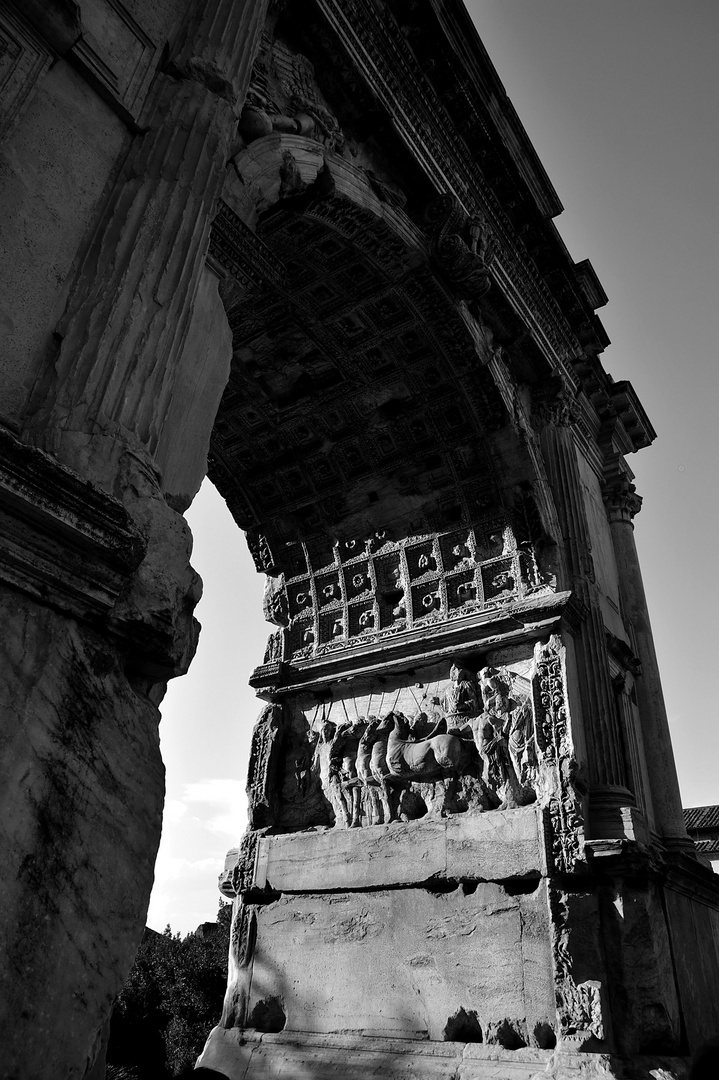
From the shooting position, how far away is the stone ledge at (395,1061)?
5.66 meters

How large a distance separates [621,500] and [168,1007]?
18243mm

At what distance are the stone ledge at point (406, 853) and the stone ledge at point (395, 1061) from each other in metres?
1.26

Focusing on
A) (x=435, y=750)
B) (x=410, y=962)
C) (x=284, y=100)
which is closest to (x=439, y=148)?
(x=284, y=100)

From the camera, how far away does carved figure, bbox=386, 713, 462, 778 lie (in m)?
7.57

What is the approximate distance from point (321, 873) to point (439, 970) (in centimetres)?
145

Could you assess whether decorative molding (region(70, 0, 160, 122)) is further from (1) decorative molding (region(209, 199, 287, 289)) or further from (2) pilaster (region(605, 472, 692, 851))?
(2) pilaster (region(605, 472, 692, 851))

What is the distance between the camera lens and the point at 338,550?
31.0ft

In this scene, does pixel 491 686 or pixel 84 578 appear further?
pixel 491 686

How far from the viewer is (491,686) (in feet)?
26.0

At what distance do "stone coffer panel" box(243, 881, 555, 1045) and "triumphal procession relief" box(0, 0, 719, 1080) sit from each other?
0.03m

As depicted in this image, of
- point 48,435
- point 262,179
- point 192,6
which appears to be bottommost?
point 48,435

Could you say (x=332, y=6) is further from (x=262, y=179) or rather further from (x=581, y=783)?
(x=581, y=783)

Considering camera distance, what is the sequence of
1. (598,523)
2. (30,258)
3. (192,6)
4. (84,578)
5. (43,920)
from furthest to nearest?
1. (598,523)
2. (192,6)
3. (30,258)
4. (84,578)
5. (43,920)

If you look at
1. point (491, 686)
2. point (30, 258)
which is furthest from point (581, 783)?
point (30, 258)
